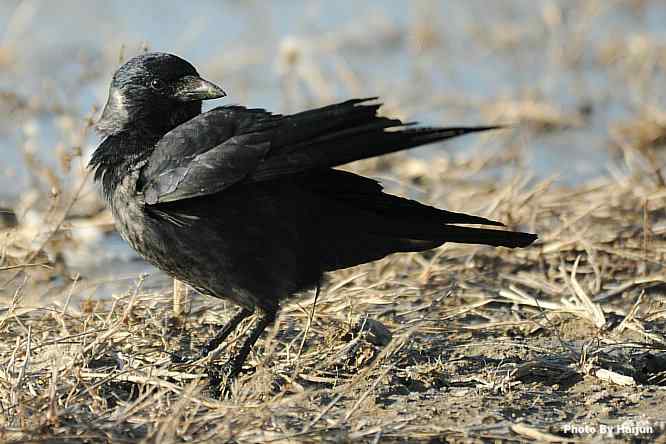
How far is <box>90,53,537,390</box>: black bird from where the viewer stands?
3.71m

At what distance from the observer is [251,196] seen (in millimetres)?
3875

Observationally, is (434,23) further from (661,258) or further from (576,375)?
(576,375)

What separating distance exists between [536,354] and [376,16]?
5.76 m

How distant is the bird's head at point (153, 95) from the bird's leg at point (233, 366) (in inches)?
32.1

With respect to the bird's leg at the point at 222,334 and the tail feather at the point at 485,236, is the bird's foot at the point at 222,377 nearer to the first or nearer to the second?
the bird's leg at the point at 222,334

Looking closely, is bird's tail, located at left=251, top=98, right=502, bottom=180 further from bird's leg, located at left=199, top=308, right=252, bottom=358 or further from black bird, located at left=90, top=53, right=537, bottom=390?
bird's leg, located at left=199, top=308, right=252, bottom=358

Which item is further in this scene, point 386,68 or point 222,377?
point 386,68

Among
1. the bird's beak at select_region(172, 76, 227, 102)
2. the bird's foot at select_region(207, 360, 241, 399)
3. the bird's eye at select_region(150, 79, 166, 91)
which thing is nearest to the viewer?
the bird's foot at select_region(207, 360, 241, 399)

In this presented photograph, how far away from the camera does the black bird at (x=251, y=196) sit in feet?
12.2

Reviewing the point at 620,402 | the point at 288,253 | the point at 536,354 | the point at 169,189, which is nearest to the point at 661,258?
the point at 536,354

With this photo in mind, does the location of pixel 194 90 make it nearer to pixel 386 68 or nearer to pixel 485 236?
pixel 485 236

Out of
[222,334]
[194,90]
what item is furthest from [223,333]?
[194,90]

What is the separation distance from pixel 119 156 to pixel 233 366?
Result: 83 cm

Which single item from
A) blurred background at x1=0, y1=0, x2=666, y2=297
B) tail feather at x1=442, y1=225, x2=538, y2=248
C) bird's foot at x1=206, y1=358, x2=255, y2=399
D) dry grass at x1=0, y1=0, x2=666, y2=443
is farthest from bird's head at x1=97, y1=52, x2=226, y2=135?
blurred background at x1=0, y1=0, x2=666, y2=297
